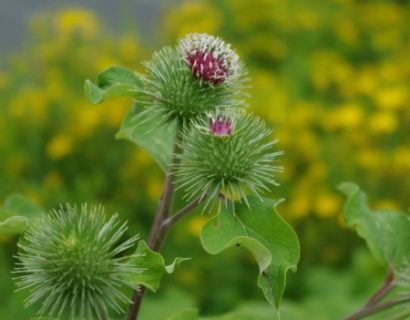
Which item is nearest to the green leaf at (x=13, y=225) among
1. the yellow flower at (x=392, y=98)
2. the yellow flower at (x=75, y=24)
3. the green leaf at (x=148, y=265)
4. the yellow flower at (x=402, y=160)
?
the green leaf at (x=148, y=265)

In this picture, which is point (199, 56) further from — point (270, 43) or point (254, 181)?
point (270, 43)

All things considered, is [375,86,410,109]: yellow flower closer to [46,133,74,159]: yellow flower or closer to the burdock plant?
[46,133,74,159]: yellow flower

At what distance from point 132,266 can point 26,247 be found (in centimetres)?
18

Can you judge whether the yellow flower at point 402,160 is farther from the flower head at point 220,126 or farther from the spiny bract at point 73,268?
the spiny bract at point 73,268

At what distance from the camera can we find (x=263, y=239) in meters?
1.48

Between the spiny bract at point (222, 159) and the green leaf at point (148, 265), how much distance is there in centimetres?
16

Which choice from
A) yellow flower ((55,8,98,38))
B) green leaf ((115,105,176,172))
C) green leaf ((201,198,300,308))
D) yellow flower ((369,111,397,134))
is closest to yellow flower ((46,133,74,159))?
yellow flower ((55,8,98,38))

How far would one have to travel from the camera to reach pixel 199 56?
160cm

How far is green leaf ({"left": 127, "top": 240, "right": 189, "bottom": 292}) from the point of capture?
1.40 meters

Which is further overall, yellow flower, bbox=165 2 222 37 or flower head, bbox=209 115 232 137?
yellow flower, bbox=165 2 222 37

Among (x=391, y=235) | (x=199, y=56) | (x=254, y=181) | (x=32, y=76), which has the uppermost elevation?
(x=32, y=76)

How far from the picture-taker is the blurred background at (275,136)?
3.74 m

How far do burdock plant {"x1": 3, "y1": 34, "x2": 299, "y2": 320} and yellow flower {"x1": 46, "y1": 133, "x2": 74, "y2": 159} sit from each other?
2.31 metres

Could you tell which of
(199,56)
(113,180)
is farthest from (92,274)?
(113,180)
